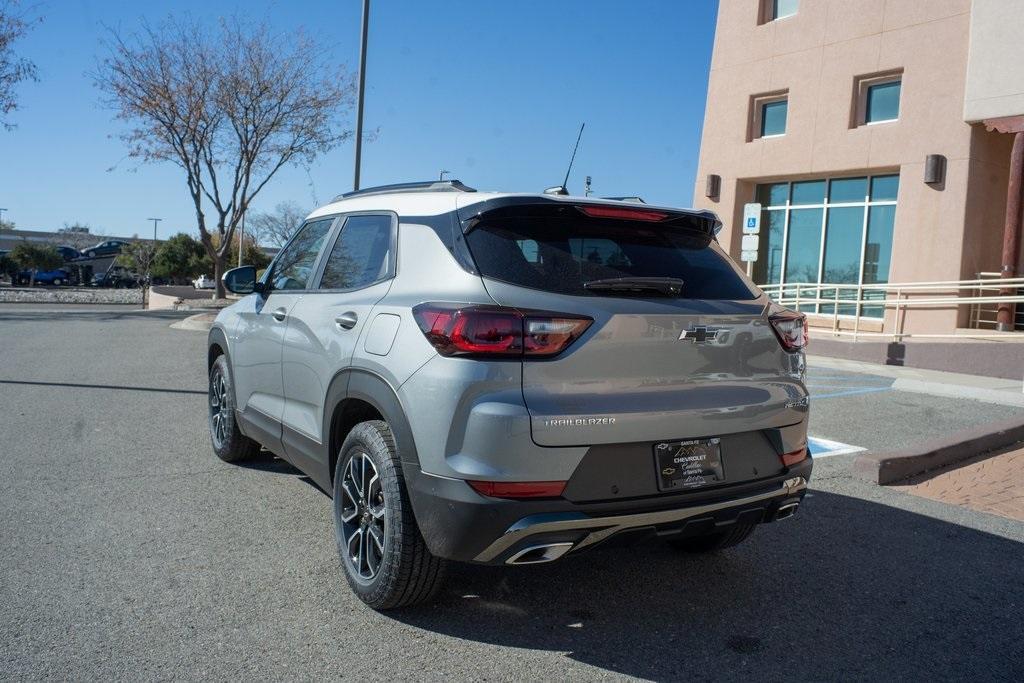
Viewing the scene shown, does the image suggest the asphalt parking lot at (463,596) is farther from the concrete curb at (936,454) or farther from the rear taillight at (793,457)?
the rear taillight at (793,457)

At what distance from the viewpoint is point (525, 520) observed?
3004mm

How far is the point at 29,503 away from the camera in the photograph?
4.92 m

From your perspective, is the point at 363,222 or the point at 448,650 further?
the point at 363,222

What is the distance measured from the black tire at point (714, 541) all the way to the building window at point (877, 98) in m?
16.2

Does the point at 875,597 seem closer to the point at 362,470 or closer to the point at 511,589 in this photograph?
the point at 511,589

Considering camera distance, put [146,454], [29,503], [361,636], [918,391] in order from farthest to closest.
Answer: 1. [918,391]
2. [146,454]
3. [29,503]
4. [361,636]

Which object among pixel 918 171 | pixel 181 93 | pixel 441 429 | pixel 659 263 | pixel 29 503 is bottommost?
pixel 29 503

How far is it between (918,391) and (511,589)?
9.81m

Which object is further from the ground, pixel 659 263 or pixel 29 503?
pixel 659 263

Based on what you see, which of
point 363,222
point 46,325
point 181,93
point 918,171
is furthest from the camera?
point 181,93

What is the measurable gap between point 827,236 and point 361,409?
17.9 m

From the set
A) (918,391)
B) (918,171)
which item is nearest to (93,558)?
(918,391)

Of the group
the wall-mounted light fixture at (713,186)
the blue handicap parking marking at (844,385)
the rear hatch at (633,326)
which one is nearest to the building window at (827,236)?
the wall-mounted light fixture at (713,186)

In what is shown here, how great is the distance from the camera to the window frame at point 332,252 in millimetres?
3668
